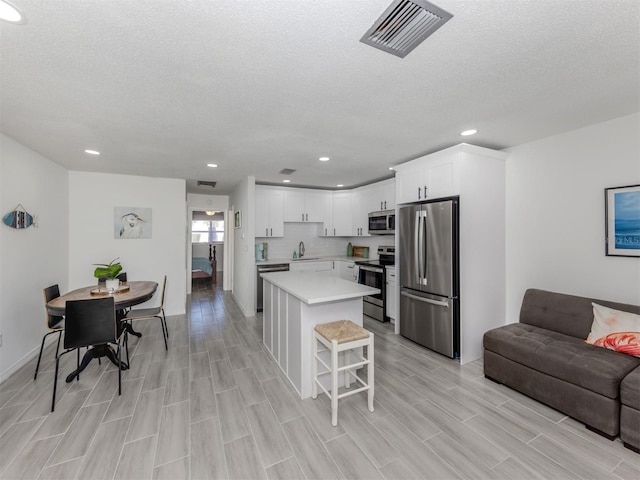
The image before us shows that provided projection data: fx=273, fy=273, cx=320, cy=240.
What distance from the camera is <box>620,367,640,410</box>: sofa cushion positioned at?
1.83 metres

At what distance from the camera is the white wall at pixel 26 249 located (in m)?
2.83

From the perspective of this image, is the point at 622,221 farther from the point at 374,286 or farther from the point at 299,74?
the point at 299,74

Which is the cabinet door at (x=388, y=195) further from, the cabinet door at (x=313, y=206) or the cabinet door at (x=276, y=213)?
the cabinet door at (x=276, y=213)

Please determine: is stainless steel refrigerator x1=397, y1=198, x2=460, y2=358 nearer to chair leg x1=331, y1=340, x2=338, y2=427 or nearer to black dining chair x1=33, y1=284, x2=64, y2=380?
chair leg x1=331, y1=340, x2=338, y2=427

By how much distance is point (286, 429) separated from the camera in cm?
209

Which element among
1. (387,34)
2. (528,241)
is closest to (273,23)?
(387,34)

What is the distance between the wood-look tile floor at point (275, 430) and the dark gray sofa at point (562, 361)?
136 millimetres

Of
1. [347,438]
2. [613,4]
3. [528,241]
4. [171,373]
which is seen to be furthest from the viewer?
[528,241]

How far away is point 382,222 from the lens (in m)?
4.94

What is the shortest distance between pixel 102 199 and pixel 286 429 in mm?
4635

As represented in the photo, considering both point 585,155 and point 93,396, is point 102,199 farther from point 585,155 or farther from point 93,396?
point 585,155

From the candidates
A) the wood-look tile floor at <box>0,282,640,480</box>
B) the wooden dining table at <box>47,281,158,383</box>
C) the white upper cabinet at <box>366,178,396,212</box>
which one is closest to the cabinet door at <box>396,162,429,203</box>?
the white upper cabinet at <box>366,178,396,212</box>

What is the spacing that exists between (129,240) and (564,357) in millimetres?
5862

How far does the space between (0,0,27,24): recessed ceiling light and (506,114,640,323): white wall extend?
170 inches
